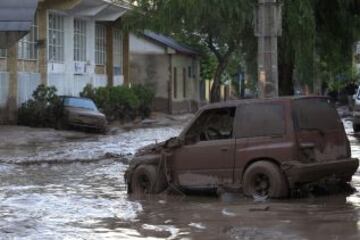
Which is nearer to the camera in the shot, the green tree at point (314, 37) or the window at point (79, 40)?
the green tree at point (314, 37)

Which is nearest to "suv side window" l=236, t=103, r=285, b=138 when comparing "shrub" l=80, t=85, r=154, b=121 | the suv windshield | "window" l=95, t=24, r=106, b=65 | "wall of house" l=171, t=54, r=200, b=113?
the suv windshield

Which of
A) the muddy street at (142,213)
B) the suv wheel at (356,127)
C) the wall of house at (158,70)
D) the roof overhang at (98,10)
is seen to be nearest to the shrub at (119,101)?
the roof overhang at (98,10)

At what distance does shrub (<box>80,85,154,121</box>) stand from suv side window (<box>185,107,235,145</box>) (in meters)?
23.7

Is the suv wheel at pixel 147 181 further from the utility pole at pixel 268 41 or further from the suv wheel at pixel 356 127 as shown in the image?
the suv wheel at pixel 356 127

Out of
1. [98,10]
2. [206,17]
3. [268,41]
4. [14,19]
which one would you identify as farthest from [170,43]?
[268,41]

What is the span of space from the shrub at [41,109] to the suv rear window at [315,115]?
19696 millimetres

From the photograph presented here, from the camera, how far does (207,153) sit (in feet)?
40.3

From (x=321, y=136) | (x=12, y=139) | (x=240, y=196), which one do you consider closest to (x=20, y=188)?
(x=240, y=196)

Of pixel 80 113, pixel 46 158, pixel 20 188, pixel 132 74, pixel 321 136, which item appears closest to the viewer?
pixel 321 136

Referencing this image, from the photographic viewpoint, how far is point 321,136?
38.8ft

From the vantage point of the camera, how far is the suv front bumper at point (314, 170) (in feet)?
37.2

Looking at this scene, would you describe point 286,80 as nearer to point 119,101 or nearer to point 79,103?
point 79,103

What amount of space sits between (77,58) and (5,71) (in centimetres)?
700

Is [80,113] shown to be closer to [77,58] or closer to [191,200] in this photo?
[77,58]
